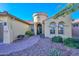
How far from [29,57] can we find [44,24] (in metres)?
1.13

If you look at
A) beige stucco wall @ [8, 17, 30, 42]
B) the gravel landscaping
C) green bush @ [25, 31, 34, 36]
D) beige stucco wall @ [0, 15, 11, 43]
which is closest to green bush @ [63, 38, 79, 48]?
the gravel landscaping

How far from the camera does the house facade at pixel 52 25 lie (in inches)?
278

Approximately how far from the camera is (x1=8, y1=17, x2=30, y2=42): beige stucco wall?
7051 mm

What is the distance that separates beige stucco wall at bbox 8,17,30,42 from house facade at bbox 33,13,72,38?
34 centimetres

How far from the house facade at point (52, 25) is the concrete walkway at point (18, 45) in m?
0.25

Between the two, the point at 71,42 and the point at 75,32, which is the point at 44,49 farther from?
the point at 75,32

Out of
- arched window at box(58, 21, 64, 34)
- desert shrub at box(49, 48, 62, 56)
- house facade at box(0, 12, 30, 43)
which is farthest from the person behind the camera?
arched window at box(58, 21, 64, 34)

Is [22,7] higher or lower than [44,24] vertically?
higher

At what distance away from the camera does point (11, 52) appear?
6805 mm

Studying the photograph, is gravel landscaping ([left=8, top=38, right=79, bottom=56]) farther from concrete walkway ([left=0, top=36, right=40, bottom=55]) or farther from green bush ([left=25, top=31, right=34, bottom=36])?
green bush ([left=25, top=31, right=34, bottom=36])

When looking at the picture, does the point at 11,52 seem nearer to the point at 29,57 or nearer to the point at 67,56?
the point at 29,57

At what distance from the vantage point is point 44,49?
6.96 meters

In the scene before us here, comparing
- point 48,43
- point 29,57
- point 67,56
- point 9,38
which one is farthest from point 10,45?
point 67,56

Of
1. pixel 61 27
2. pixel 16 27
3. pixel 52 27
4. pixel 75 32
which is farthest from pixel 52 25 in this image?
pixel 16 27
